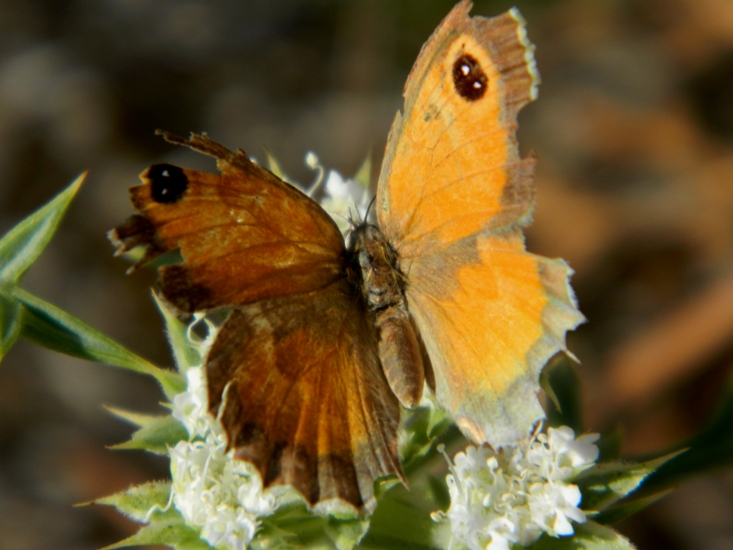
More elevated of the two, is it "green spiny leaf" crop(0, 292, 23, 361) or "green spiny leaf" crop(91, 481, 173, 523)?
"green spiny leaf" crop(0, 292, 23, 361)

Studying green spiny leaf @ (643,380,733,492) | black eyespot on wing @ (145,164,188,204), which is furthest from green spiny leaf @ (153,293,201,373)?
green spiny leaf @ (643,380,733,492)

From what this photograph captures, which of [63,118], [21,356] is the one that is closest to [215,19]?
[63,118]

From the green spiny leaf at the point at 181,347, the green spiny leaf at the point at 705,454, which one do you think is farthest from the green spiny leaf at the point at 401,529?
the green spiny leaf at the point at 705,454

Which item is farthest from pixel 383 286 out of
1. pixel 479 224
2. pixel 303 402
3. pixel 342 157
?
pixel 342 157

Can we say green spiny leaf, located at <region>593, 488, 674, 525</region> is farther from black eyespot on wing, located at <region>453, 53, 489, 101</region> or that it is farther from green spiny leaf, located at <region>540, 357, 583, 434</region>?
black eyespot on wing, located at <region>453, 53, 489, 101</region>

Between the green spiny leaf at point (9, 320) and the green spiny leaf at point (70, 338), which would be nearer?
the green spiny leaf at point (9, 320)

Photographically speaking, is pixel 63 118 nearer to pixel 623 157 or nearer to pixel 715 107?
pixel 623 157

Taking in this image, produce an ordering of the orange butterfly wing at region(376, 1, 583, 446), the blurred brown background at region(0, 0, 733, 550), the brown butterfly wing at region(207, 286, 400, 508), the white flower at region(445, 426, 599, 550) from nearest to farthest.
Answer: the brown butterfly wing at region(207, 286, 400, 508)
the orange butterfly wing at region(376, 1, 583, 446)
the white flower at region(445, 426, 599, 550)
the blurred brown background at region(0, 0, 733, 550)

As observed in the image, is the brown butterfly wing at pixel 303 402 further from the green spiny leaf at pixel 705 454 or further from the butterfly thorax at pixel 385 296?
the green spiny leaf at pixel 705 454
